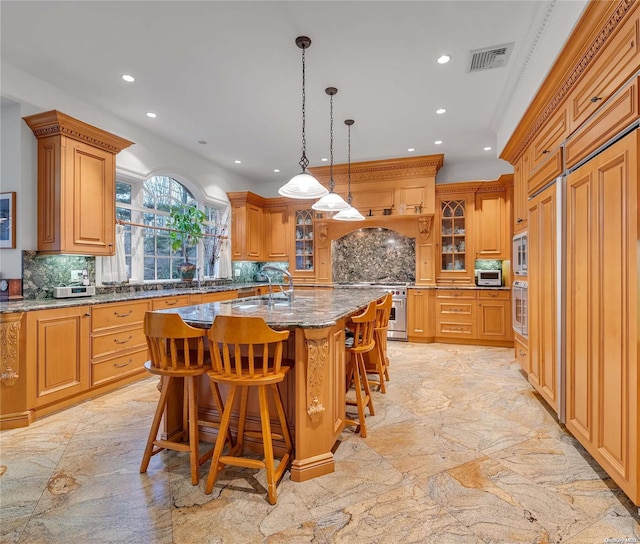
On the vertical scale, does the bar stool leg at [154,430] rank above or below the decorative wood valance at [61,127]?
below

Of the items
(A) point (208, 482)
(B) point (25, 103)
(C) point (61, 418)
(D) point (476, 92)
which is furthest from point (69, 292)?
(D) point (476, 92)

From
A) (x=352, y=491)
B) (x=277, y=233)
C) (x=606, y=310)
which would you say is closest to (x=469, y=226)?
(x=277, y=233)

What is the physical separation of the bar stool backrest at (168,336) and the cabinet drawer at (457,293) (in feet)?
14.7

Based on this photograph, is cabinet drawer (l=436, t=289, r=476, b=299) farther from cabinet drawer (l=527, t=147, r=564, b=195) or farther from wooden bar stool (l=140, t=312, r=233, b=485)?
wooden bar stool (l=140, t=312, r=233, b=485)

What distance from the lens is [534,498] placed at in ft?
5.91

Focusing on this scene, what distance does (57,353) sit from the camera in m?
2.91

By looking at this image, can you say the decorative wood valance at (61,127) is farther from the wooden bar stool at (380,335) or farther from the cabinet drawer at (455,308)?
the cabinet drawer at (455,308)

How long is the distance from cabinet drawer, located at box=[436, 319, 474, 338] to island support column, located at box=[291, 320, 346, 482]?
13.2 ft

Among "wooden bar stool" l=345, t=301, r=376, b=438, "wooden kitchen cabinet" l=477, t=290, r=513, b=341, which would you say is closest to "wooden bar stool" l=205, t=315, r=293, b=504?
"wooden bar stool" l=345, t=301, r=376, b=438

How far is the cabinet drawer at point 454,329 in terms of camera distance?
5.48 meters

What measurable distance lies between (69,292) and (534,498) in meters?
4.04

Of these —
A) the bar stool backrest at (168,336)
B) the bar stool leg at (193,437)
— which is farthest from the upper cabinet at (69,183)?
the bar stool leg at (193,437)

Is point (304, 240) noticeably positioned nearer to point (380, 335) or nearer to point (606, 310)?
point (380, 335)

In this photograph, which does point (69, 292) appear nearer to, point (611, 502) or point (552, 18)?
point (611, 502)
